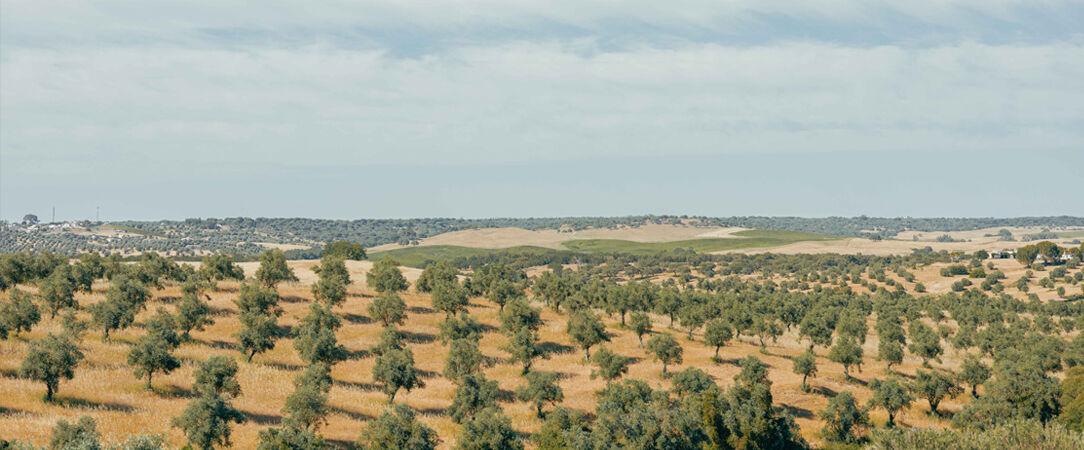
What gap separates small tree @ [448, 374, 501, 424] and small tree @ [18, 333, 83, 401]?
36247 mm

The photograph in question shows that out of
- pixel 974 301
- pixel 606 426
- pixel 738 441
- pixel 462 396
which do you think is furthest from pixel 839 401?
pixel 974 301

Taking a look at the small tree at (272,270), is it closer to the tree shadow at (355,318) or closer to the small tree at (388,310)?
the tree shadow at (355,318)

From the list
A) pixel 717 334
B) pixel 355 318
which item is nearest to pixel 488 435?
pixel 717 334

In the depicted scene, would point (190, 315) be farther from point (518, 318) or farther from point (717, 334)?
point (717, 334)

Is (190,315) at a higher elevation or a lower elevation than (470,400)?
higher

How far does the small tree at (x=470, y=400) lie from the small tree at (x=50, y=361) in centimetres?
3625

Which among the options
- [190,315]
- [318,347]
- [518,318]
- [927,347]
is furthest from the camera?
[927,347]

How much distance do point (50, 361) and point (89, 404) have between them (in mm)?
5306

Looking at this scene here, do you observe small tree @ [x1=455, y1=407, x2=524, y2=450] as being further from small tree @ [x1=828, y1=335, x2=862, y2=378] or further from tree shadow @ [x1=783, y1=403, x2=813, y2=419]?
small tree @ [x1=828, y1=335, x2=862, y2=378]

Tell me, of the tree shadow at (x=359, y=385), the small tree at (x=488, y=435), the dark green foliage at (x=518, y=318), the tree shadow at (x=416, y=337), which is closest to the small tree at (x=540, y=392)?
the small tree at (x=488, y=435)

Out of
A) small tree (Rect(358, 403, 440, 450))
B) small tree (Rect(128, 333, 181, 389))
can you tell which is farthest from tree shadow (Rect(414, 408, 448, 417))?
small tree (Rect(128, 333, 181, 389))

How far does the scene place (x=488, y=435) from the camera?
196ft

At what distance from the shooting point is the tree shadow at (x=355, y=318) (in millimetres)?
120644

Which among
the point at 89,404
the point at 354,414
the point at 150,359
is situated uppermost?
the point at 150,359
